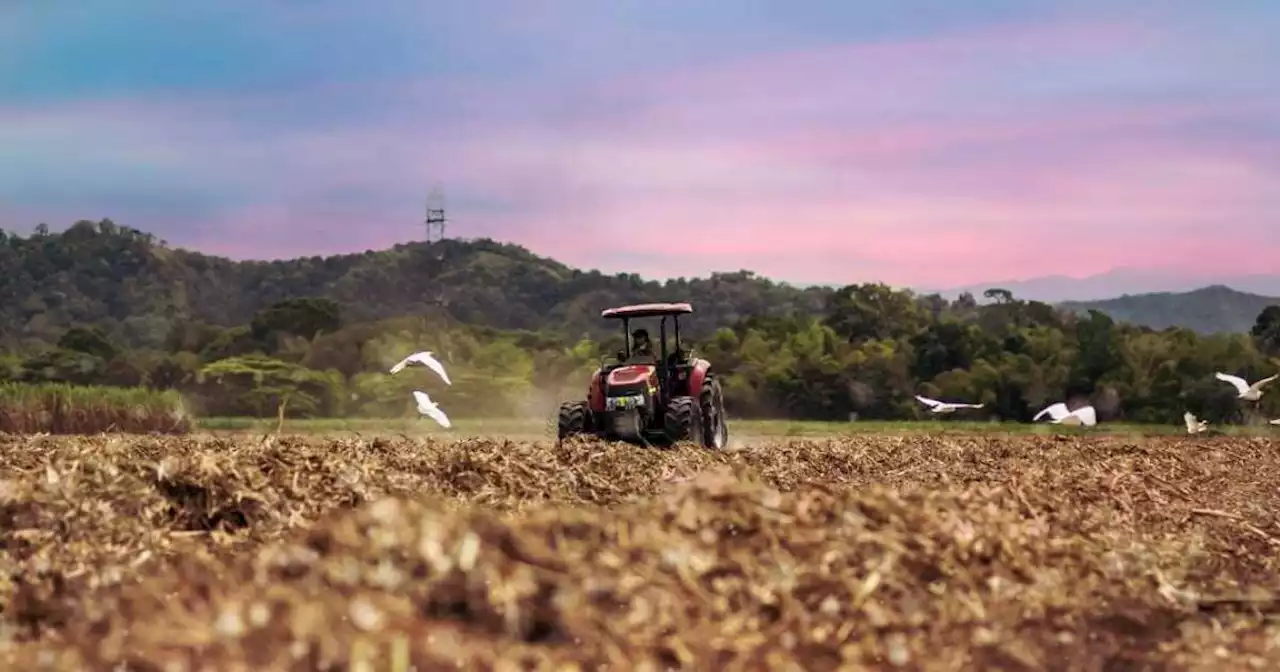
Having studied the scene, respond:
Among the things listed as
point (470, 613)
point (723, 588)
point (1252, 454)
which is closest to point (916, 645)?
point (723, 588)

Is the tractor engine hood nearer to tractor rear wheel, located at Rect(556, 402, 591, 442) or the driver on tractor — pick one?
the driver on tractor

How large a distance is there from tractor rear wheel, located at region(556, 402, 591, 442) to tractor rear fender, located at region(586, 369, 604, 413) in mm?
145

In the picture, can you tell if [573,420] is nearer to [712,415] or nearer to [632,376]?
[632,376]

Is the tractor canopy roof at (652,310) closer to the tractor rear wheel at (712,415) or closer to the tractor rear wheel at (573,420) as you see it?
the tractor rear wheel at (712,415)

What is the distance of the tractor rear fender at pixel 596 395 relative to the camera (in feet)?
62.7

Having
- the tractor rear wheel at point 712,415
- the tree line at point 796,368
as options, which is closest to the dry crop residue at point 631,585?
the tractor rear wheel at point 712,415

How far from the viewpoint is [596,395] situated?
19.3 metres

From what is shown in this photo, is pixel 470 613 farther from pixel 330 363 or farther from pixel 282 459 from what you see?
pixel 330 363

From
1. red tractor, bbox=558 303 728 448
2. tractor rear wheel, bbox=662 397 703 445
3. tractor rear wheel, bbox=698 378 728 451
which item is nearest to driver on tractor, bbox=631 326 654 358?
red tractor, bbox=558 303 728 448

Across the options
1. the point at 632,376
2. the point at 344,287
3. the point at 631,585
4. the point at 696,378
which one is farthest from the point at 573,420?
the point at 344,287

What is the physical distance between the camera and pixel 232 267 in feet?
412

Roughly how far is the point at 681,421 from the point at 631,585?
1253cm

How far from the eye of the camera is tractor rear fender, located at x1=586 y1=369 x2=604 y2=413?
62.7ft

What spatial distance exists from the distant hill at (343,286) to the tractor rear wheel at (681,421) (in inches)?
3407
